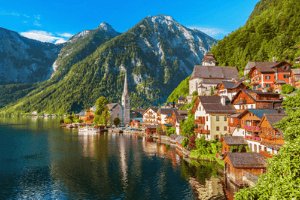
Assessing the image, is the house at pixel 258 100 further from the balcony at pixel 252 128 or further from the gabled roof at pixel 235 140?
the gabled roof at pixel 235 140

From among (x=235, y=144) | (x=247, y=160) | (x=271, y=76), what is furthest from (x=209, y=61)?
(x=247, y=160)

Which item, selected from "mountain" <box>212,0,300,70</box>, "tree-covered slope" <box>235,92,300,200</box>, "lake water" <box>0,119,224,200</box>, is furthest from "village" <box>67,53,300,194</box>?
"tree-covered slope" <box>235,92,300,200</box>

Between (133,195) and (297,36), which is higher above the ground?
(297,36)

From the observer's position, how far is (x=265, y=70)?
10050 centimetres

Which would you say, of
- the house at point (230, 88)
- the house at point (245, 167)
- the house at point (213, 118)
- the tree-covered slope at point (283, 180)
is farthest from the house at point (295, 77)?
the tree-covered slope at point (283, 180)

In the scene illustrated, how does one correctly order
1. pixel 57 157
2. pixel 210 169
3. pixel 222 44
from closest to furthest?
pixel 210 169, pixel 57 157, pixel 222 44

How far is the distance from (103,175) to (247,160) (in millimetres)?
30382

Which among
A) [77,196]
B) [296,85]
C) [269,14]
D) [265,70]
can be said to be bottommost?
[77,196]

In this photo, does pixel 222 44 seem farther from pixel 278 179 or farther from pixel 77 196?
pixel 278 179

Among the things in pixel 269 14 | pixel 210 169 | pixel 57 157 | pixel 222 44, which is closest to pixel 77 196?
pixel 210 169

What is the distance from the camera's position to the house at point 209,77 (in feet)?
429

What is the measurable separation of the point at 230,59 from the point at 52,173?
A: 394 feet

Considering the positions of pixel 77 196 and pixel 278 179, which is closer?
pixel 278 179

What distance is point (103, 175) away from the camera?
62.1 metres
